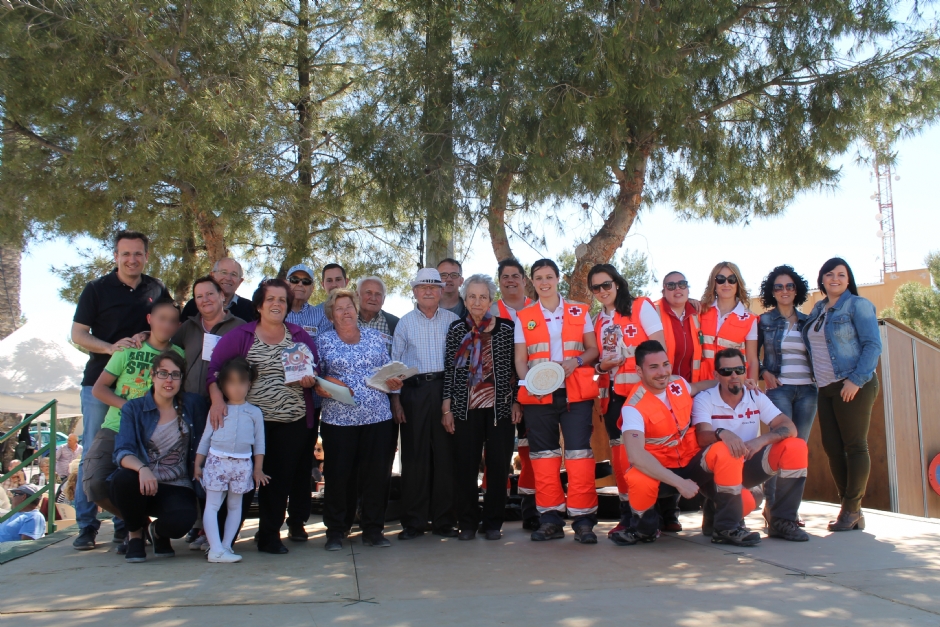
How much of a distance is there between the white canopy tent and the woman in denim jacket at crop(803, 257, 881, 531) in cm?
1285

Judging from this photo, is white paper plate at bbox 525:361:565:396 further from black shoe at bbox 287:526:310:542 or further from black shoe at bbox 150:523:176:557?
black shoe at bbox 150:523:176:557

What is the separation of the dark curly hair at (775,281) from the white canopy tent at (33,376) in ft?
41.0

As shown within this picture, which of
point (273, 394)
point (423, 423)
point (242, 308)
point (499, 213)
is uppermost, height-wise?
point (499, 213)

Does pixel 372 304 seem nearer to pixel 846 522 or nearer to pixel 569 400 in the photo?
pixel 569 400

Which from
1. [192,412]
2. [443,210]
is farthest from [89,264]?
[192,412]

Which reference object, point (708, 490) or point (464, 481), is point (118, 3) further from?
point (708, 490)

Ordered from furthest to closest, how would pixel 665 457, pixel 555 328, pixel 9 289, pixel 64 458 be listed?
pixel 9 289 < pixel 64 458 < pixel 555 328 < pixel 665 457

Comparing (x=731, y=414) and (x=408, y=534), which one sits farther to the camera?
(x=408, y=534)

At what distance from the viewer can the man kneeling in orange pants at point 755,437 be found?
4992 millimetres

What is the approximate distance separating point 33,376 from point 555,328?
1217cm

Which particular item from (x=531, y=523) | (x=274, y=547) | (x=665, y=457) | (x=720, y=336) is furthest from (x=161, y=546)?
(x=720, y=336)

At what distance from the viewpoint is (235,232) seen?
9117mm

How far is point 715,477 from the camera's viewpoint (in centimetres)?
484

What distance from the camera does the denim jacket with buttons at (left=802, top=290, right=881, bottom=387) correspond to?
529cm
